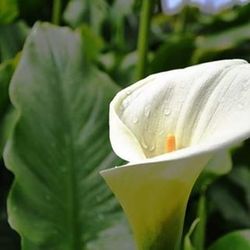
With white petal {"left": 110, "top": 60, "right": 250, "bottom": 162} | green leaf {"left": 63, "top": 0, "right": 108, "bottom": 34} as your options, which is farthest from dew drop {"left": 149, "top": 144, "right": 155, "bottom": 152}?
green leaf {"left": 63, "top": 0, "right": 108, "bottom": 34}

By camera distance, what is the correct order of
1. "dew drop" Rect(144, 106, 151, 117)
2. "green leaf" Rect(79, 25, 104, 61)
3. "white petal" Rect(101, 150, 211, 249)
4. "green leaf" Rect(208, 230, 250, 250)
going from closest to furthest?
"white petal" Rect(101, 150, 211, 249) < "dew drop" Rect(144, 106, 151, 117) < "green leaf" Rect(208, 230, 250, 250) < "green leaf" Rect(79, 25, 104, 61)

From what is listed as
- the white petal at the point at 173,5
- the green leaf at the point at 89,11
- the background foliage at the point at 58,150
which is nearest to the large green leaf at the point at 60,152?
the background foliage at the point at 58,150

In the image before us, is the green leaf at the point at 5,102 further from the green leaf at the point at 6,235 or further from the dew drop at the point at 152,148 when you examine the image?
the dew drop at the point at 152,148

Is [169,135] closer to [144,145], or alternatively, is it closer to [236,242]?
[144,145]

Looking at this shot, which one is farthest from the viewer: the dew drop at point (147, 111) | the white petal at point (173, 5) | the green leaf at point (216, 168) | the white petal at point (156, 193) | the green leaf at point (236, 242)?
the white petal at point (173, 5)

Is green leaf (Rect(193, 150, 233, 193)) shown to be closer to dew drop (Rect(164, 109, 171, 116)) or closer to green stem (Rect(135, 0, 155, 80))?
green stem (Rect(135, 0, 155, 80))

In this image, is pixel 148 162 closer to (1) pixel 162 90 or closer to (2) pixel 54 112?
(1) pixel 162 90
